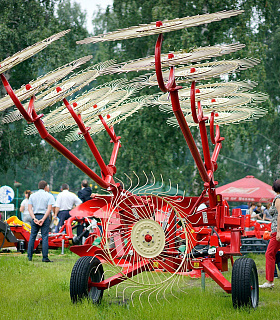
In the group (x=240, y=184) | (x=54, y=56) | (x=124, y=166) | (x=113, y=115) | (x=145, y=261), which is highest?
(x=54, y=56)

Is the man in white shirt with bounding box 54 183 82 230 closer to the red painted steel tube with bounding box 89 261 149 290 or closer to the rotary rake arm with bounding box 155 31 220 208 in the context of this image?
the rotary rake arm with bounding box 155 31 220 208

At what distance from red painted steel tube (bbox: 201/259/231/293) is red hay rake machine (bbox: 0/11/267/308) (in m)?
0.01

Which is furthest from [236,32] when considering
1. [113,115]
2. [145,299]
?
[145,299]

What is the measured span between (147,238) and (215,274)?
107 centimetres

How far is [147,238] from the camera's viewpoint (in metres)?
5.29

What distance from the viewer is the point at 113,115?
7766mm

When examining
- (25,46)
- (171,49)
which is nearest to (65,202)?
(171,49)

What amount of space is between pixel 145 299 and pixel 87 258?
1.03 meters

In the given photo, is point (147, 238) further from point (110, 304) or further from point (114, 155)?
point (114, 155)

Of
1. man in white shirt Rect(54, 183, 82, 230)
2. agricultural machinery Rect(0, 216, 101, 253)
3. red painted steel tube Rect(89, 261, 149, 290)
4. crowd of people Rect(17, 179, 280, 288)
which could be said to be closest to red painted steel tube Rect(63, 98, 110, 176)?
crowd of people Rect(17, 179, 280, 288)

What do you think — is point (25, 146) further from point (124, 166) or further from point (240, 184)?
point (240, 184)

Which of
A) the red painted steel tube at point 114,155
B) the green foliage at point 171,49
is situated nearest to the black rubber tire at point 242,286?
the red painted steel tube at point 114,155

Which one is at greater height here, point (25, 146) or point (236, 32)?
point (236, 32)

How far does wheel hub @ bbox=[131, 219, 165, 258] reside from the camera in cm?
527
